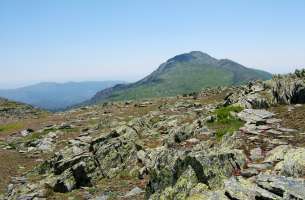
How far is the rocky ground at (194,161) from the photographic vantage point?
1762cm

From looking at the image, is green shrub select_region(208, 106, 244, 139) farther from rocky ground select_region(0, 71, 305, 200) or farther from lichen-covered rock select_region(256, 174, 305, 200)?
lichen-covered rock select_region(256, 174, 305, 200)

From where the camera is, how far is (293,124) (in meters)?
26.1

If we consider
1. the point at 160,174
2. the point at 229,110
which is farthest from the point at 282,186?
the point at 229,110

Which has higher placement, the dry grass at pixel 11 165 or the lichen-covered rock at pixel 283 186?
the lichen-covered rock at pixel 283 186

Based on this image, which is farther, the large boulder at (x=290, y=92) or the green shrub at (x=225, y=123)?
the large boulder at (x=290, y=92)

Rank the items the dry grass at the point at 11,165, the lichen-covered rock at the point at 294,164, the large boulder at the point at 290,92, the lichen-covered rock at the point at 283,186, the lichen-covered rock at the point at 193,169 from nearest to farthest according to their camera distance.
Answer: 1. the lichen-covered rock at the point at 283,186
2. the lichen-covered rock at the point at 294,164
3. the lichen-covered rock at the point at 193,169
4. the large boulder at the point at 290,92
5. the dry grass at the point at 11,165

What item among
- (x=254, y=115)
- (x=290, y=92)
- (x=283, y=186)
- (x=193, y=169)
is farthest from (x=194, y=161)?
(x=290, y=92)

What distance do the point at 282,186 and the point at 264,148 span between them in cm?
730

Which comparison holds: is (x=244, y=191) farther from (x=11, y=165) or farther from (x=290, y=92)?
(x=11, y=165)

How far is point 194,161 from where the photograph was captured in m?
20.1

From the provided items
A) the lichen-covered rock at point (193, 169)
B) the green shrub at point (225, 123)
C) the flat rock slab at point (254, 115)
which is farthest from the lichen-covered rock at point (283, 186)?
the flat rock slab at point (254, 115)

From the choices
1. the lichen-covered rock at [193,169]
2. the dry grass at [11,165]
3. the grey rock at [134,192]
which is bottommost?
the dry grass at [11,165]

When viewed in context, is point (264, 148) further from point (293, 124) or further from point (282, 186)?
point (282, 186)

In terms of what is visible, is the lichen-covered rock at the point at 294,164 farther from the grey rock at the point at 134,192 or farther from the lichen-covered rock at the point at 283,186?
the grey rock at the point at 134,192
